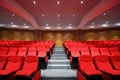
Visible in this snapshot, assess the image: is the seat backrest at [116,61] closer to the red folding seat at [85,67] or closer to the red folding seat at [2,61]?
the red folding seat at [85,67]

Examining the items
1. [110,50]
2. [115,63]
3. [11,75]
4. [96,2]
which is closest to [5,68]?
[11,75]

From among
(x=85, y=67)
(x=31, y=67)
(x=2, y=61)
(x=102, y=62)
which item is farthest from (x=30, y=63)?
(x=102, y=62)

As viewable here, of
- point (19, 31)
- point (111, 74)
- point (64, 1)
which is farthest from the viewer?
point (19, 31)

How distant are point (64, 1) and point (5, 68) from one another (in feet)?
18.9

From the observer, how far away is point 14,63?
15.5 ft

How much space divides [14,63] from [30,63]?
1.60ft

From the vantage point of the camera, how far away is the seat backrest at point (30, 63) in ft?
14.9

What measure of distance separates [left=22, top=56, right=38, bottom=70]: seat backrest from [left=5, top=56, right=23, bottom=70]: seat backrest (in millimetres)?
152

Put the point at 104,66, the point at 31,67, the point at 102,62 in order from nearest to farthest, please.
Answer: the point at 31,67
the point at 104,66
the point at 102,62

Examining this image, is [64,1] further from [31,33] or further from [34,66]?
[31,33]

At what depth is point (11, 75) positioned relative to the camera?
13.0 feet

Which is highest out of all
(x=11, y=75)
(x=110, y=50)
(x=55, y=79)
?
(x=110, y=50)

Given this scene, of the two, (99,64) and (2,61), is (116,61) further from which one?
(2,61)

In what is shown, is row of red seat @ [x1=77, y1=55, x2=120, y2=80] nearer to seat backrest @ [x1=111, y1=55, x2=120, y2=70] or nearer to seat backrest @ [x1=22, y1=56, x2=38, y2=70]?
seat backrest @ [x1=111, y1=55, x2=120, y2=70]
